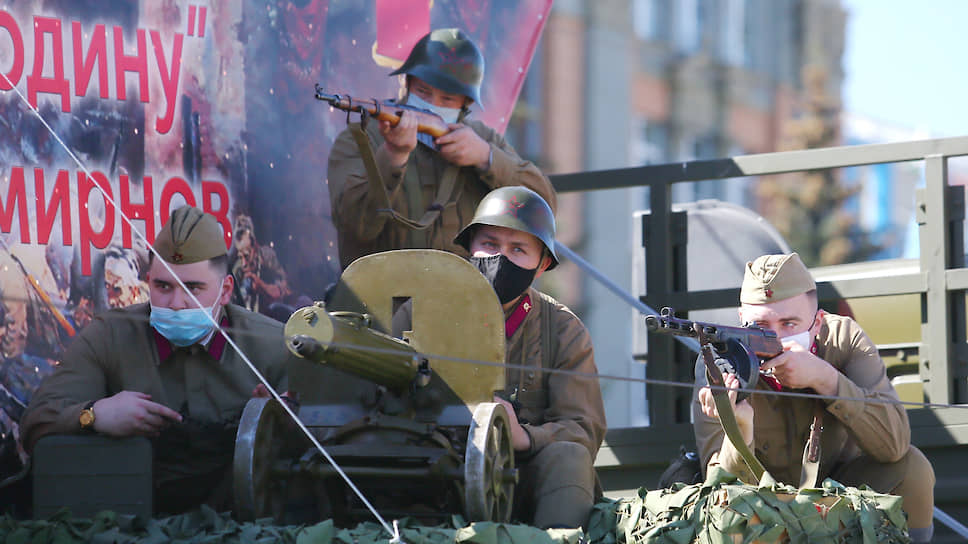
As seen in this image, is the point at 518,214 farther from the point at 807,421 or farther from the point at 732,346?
the point at 807,421

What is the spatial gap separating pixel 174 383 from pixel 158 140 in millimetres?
1722

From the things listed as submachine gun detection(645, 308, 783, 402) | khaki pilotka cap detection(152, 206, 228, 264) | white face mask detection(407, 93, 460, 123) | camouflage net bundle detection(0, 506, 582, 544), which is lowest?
camouflage net bundle detection(0, 506, 582, 544)

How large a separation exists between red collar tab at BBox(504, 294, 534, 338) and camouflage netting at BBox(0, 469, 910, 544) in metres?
1.01

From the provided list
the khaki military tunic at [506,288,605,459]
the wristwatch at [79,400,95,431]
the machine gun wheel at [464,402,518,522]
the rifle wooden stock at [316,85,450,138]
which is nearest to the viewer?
the machine gun wheel at [464,402,518,522]

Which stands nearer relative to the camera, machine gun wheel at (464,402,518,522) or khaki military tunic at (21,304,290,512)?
machine gun wheel at (464,402,518,522)

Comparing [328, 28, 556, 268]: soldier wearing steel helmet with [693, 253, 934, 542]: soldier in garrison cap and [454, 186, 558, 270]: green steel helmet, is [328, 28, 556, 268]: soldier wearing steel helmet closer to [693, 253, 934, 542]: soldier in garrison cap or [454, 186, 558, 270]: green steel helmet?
[454, 186, 558, 270]: green steel helmet

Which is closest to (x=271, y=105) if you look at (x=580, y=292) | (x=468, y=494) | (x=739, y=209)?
(x=739, y=209)

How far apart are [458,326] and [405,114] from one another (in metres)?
1.38

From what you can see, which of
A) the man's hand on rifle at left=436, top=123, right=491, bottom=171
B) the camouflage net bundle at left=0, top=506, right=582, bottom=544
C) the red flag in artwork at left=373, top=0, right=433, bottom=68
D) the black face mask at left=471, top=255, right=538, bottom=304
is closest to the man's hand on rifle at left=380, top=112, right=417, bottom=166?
the man's hand on rifle at left=436, top=123, right=491, bottom=171

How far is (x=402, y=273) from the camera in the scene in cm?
562

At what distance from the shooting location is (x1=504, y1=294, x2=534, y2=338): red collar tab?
611 centimetres

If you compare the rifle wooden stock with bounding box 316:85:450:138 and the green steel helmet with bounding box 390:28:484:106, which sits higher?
the green steel helmet with bounding box 390:28:484:106

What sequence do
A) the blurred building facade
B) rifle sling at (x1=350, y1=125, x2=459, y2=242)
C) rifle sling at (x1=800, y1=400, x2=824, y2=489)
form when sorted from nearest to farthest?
rifle sling at (x1=800, y1=400, x2=824, y2=489) → rifle sling at (x1=350, y1=125, x2=459, y2=242) → the blurred building facade

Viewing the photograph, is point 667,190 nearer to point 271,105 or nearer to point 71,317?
point 271,105
